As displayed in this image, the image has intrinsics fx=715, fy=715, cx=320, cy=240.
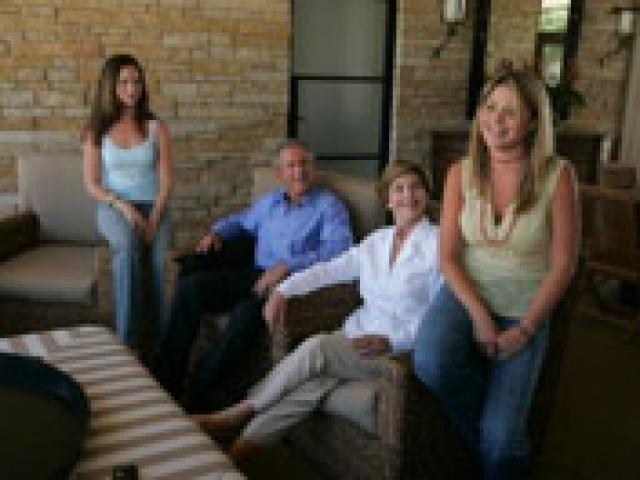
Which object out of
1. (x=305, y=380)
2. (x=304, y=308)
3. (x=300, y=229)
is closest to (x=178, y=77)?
(x=300, y=229)

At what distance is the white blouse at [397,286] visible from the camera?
86.7 inches

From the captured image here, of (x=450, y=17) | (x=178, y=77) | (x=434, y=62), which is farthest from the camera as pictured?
(x=434, y=62)

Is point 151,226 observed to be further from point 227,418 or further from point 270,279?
point 227,418

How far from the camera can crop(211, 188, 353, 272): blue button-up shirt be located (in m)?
2.68

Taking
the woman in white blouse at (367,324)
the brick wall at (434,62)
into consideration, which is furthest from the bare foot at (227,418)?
the brick wall at (434,62)

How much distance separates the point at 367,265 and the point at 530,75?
0.78 metres

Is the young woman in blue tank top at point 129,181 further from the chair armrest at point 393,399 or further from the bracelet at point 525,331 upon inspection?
the bracelet at point 525,331

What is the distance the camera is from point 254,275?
9.08 ft

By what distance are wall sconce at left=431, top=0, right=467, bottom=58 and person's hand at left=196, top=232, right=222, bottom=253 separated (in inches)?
100

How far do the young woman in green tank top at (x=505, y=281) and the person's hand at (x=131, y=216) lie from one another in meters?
1.47

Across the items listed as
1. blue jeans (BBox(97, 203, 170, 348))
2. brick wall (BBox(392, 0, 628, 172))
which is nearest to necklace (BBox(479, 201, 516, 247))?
blue jeans (BBox(97, 203, 170, 348))

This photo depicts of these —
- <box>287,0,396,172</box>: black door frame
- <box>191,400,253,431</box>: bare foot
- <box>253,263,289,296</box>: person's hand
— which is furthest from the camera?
<box>287,0,396,172</box>: black door frame

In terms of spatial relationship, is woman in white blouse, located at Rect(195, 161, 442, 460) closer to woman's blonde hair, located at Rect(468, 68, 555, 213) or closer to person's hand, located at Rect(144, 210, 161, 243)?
woman's blonde hair, located at Rect(468, 68, 555, 213)

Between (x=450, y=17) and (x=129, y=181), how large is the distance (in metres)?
2.60
